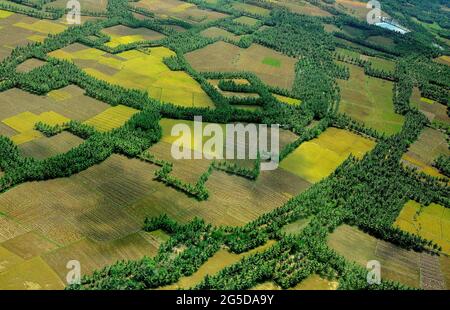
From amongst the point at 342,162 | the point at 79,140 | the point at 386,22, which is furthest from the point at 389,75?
the point at 79,140

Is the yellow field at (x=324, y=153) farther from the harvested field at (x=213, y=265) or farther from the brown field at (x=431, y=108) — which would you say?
the brown field at (x=431, y=108)

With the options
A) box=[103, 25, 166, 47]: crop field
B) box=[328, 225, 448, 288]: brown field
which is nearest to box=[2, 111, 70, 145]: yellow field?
box=[103, 25, 166, 47]: crop field

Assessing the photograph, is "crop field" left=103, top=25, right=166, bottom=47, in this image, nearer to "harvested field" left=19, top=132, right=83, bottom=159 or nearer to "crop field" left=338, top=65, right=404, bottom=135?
"harvested field" left=19, top=132, right=83, bottom=159

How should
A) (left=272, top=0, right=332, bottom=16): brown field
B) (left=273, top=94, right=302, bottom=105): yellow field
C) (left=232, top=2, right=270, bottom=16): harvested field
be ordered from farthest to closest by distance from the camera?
1. (left=272, top=0, right=332, bottom=16): brown field
2. (left=232, top=2, right=270, bottom=16): harvested field
3. (left=273, top=94, right=302, bottom=105): yellow field

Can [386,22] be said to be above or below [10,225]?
above

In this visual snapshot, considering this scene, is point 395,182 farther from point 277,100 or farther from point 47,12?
point 47,12

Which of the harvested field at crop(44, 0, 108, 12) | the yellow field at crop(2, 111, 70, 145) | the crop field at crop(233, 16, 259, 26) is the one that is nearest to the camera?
the yellow field at crop(2, 111, 70, 145)

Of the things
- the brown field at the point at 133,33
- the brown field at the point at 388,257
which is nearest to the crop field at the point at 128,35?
the brown field at the point at 133,33

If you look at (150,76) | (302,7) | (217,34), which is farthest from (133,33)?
(302,7)
